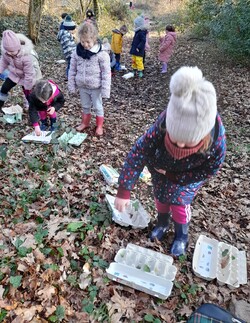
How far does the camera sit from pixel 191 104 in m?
1.96

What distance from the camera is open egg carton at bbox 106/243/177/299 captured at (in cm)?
285

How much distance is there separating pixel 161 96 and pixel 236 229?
548cm

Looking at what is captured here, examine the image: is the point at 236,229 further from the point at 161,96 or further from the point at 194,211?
the point at 161,96

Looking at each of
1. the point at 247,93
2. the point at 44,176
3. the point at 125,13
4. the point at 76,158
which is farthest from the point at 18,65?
the point at 125,13

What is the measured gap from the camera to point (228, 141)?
6250 mm

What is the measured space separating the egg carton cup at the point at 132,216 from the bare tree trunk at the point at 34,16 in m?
10.7

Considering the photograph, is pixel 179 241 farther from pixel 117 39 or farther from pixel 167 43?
pixel 117 39

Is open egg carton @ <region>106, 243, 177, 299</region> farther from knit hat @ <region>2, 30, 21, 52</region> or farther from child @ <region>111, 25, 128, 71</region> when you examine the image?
→ child @ <region>111, 25, 128, 71</region>

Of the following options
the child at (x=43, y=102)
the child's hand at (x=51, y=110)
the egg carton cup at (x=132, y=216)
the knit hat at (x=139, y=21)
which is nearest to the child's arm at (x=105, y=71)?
the child at (x=43, y=102)

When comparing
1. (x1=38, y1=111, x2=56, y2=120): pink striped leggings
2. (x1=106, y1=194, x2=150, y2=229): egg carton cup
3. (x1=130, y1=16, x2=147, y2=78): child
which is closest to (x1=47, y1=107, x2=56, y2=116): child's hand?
(x1=38, y1=111, x2=56, y2=120): pink striped leggings

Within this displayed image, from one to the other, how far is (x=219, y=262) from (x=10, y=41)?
4584mm

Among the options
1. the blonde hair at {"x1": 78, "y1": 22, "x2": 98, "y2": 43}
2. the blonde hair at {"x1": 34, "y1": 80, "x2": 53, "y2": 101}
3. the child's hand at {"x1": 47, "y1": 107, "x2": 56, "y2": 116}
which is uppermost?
the blonde hair at {"x1": 78, "y1": 22, "x2": 98, "y2": 43}

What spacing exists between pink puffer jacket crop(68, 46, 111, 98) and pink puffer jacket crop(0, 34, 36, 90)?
75cm

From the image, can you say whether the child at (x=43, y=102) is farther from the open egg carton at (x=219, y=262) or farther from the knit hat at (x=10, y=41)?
the open egg carton at (x=219, y=262)
